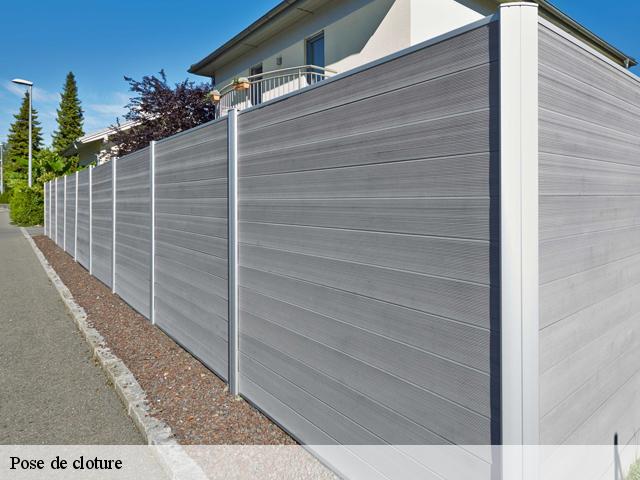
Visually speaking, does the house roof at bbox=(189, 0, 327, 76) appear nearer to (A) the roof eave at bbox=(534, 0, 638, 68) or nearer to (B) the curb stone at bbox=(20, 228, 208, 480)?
(A) the roof eave at bbox=(534, 0, 638, 68)

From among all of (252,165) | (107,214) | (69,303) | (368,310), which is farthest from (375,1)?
(368,310)

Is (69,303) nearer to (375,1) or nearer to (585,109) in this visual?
(585,109)

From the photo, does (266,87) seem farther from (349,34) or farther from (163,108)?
(163,108)

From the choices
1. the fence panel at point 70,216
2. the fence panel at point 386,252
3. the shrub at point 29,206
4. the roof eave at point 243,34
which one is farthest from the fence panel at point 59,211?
the fence panel at point 386,252

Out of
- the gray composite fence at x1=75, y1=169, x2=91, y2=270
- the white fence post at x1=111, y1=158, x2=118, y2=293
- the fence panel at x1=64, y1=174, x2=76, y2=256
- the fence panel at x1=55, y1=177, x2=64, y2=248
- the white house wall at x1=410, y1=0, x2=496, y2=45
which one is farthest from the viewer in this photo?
the fence panel at x1=55, y1=177, x2=64, y2=248

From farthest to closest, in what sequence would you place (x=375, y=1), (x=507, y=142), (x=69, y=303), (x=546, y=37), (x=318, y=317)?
1. (x=375, y=1)
2. (x=69, y=303)
3. (x=318, y=317)
4. (x=546, y=37)
5. (x=507, y=142)

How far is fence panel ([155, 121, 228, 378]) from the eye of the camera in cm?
375

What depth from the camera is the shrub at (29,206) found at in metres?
22.8

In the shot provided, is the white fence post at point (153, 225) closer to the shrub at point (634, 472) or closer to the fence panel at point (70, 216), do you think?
the shrub at point (634, 472)

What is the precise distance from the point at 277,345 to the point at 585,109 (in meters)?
2.21

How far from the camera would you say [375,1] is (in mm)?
8938

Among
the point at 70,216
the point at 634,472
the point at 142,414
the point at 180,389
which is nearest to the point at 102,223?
the point at 70,216

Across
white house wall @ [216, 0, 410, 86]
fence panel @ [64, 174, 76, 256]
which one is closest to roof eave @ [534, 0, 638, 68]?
white house wall @ [216, 0, 410, 86]

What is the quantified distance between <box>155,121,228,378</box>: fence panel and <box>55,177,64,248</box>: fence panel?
10.3 m
